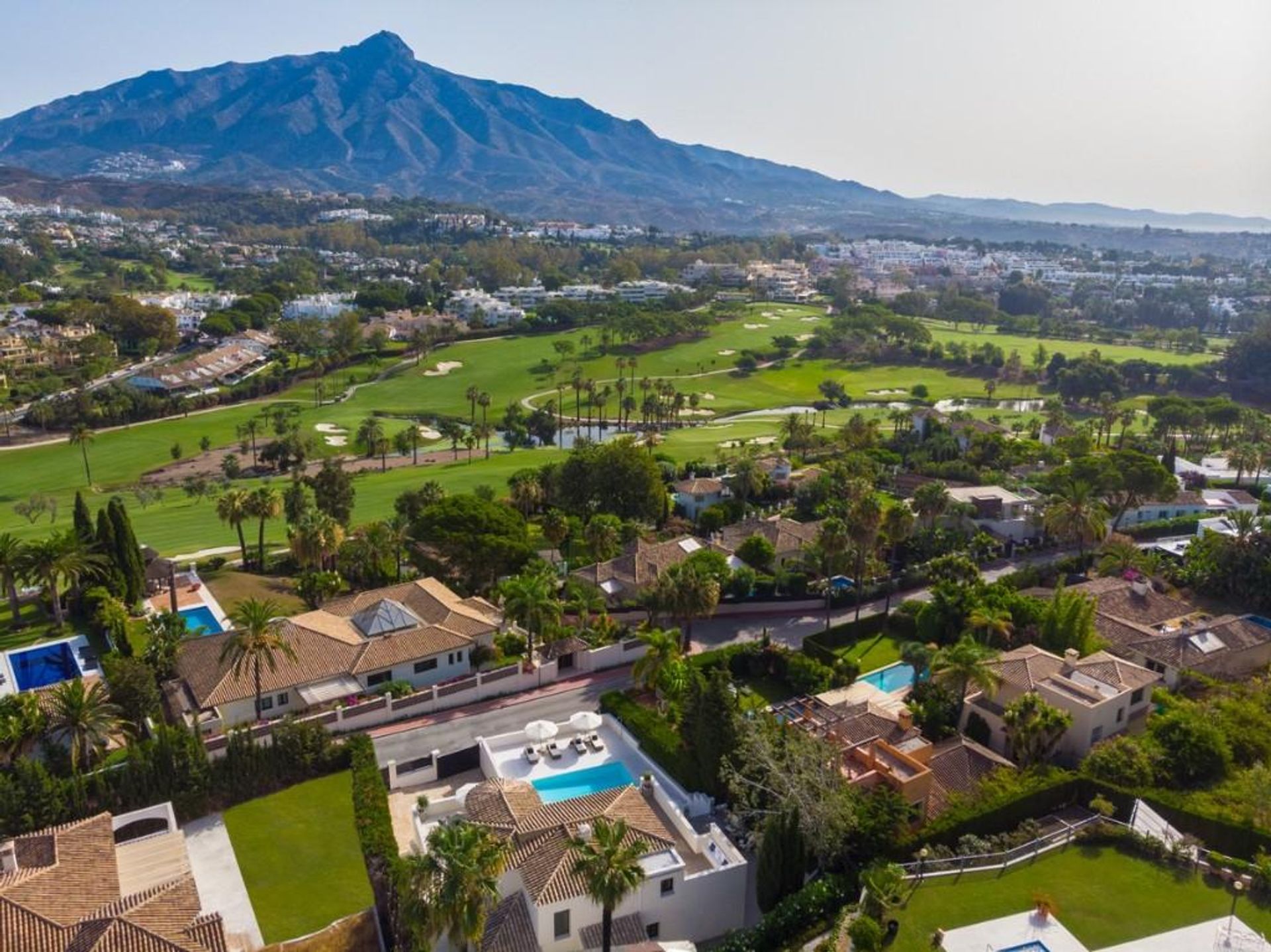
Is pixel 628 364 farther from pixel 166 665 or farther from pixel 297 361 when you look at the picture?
pixel 166 665

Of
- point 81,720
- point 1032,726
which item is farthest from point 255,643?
point 1032,726

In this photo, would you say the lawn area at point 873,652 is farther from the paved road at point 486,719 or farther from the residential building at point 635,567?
the paved road at point 486,719

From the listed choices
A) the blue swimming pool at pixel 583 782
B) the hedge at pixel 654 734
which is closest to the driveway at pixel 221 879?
the blue swimming pool at pixel 583 782

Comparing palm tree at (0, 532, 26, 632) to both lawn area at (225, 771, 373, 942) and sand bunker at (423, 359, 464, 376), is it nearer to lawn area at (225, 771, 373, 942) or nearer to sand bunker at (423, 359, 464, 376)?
lawn area at (225, 771, 373, 942)

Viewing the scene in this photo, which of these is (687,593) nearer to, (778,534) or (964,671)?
(964,671)

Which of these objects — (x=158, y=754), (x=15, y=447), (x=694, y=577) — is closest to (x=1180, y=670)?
(x=694, y=577)

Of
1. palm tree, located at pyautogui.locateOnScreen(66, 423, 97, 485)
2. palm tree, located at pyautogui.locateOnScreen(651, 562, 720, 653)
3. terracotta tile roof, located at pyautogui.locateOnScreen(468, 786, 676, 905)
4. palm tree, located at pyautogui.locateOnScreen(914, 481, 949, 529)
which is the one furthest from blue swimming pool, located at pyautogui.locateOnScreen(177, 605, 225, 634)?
palm tree, located at pyautogui.locateOnScreen(66, 423, 97, 485)

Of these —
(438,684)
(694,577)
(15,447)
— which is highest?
(694,577)
